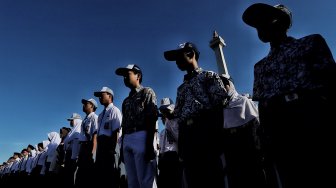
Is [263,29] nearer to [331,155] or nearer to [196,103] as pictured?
[196,103]

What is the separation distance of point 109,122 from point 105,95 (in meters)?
0.92

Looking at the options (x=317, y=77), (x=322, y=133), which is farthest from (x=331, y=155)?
(x=317, y=77)

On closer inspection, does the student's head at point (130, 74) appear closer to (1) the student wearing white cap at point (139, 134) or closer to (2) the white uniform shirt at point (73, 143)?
(1) the student wearing white cap at point (139, 134)

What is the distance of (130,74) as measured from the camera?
427cm

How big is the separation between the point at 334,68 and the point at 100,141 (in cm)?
407

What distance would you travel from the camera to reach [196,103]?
9.27 feet

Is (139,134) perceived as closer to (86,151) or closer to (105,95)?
(105,95)

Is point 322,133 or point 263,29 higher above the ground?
point 263,29

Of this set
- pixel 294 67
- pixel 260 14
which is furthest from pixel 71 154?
pixel 294 67

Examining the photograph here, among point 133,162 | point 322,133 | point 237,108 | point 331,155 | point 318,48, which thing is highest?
point 237,108

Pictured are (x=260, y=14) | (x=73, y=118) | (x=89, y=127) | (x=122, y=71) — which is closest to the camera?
(x=260, y=14)

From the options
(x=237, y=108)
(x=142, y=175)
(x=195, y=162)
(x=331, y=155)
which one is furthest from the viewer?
(x=237, y=108)

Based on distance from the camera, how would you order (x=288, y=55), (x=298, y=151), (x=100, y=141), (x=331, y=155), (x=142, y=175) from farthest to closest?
1. (x=100, y=141)
2. (x=142, y=175)
3. (x=288, y=55)
4. (x=298, y=151)
5. (x=331, y=155)

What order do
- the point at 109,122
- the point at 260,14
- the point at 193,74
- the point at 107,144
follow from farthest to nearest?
the point at 109,122 → the point at 107,144 → the point at 193,74 → the point at 260,14
